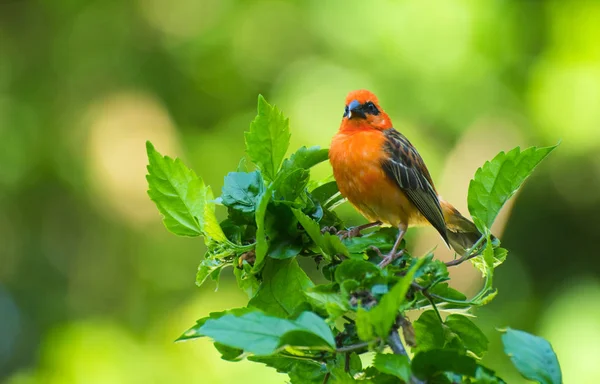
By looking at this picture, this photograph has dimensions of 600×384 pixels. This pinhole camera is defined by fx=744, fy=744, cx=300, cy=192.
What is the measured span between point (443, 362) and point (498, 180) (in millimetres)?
493

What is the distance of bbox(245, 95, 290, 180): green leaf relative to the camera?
164 cm

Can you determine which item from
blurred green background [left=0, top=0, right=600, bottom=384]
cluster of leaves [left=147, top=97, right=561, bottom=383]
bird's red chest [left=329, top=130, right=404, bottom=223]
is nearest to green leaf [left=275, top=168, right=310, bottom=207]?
cluster of leaves [left=147, top=97, right=561, bottom=383]

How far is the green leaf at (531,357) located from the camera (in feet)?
3.92

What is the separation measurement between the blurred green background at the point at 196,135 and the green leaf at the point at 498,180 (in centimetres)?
369

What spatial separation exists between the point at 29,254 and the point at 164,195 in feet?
26.6

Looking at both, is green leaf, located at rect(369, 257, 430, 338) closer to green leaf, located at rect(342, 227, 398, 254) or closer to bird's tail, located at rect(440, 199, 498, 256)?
green leaf, located at rect(342, 227, 398, 254)

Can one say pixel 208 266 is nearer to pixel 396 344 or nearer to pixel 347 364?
pixel 347 364

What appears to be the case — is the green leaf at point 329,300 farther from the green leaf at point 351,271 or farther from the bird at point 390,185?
the bird at point 390,185

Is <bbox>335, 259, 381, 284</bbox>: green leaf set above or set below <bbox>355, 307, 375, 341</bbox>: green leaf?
above

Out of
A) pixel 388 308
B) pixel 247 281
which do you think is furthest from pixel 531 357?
pixel 247 281

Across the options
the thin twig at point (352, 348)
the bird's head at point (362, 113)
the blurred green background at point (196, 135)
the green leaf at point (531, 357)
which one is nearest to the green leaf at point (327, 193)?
the thin twig at point (352, 348)

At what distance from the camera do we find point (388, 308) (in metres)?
1.16

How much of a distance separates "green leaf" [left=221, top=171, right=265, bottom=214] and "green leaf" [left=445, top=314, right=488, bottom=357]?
1.52 ft

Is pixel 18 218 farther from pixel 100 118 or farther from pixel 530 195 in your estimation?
pixel 530 195
